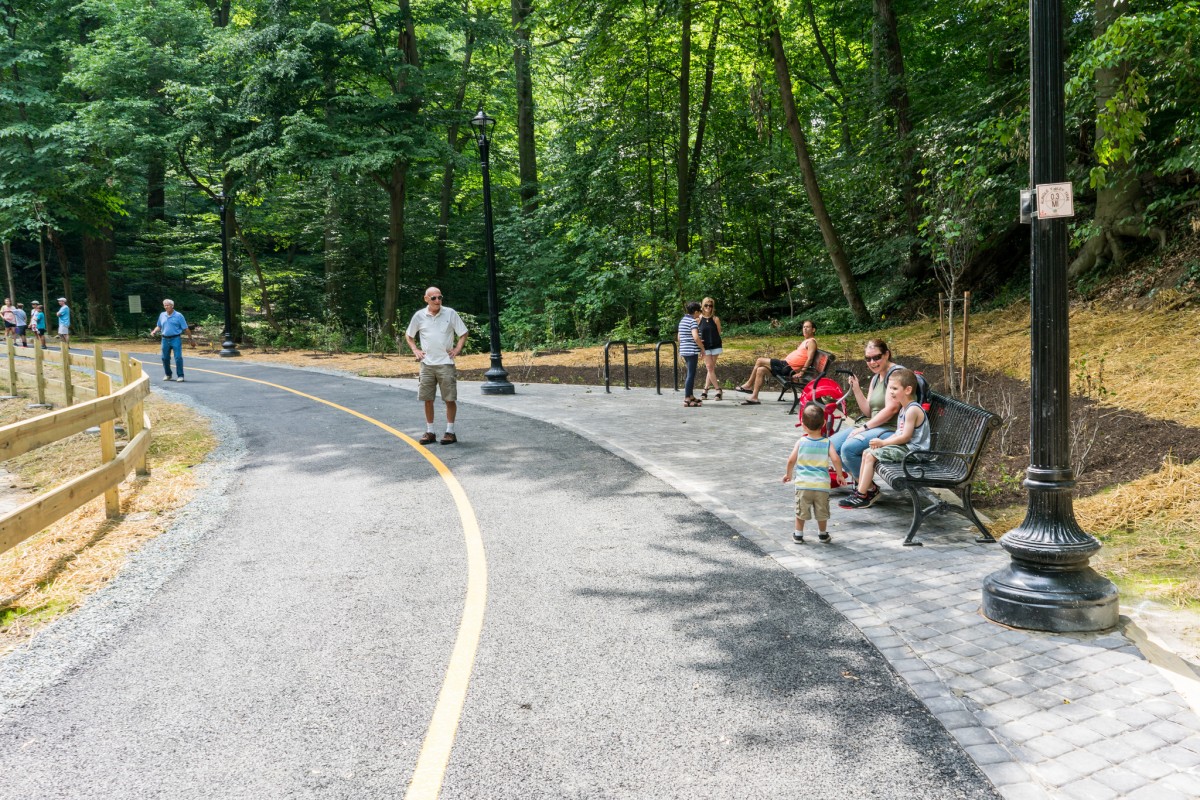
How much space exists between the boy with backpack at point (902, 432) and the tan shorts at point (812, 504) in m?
1.09

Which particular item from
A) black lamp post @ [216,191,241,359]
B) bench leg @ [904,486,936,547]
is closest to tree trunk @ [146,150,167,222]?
black lamp post @ [216,191,241,359]

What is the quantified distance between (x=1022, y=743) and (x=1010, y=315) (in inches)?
645

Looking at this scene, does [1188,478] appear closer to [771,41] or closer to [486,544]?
[486,544]

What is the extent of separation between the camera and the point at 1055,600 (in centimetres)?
486

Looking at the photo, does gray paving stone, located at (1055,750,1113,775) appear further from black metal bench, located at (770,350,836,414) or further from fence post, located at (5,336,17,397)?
fence post, located at (5,336,17,397)

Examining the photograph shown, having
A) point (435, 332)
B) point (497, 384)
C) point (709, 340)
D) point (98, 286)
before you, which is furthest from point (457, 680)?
point (98, 286)

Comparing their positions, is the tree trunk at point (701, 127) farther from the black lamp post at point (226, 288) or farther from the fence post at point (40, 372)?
the fence post at point (40, 372)

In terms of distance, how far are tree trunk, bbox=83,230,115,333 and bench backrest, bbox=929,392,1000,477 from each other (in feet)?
143

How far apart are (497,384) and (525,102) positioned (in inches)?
742

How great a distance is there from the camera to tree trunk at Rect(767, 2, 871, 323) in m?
20.5

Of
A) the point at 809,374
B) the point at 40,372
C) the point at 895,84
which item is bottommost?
the point at 809,374

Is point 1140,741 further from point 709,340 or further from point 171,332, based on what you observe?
point 171,332

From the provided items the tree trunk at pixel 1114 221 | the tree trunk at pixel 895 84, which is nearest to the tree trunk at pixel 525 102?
the tree trunk at pixel 895 84

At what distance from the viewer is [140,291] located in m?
46.9
